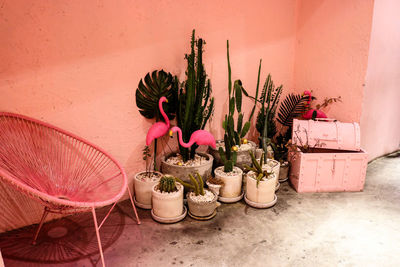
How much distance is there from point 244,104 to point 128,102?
1.58 m

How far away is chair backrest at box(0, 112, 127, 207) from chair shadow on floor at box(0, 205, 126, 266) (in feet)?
1.00

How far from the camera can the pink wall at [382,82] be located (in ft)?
10.9

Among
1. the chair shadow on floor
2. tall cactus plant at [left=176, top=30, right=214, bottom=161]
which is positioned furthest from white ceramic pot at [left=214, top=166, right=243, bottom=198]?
the chair shadow on floor

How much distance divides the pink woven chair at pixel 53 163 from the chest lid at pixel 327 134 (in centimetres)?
199

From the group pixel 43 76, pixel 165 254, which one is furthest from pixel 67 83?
pixel 165 254

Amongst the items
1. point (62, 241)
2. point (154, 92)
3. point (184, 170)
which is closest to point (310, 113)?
point (184, 170)

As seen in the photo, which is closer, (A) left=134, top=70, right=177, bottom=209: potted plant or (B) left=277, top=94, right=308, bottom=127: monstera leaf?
(A) left=134, top=70, right=177, bottom=209: potted plant

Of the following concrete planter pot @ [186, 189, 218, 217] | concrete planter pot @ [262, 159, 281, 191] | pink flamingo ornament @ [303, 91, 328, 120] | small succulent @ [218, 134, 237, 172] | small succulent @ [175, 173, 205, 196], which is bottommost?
concrete planter pot @ [186, 189, 218, 217]

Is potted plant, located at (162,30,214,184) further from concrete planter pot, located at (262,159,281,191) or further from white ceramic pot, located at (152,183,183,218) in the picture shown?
concrete planter pot, located at (262,159,281,191)

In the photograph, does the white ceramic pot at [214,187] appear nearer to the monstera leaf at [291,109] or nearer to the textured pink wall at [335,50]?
the monstera leaf at [291,109]

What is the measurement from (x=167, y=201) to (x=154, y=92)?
107 cm

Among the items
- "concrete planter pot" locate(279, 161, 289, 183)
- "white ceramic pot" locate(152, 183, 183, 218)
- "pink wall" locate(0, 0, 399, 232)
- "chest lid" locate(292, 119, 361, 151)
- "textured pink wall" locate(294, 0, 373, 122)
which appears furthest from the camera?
"concrete planter pot" locate(279, 161, 289, 183)

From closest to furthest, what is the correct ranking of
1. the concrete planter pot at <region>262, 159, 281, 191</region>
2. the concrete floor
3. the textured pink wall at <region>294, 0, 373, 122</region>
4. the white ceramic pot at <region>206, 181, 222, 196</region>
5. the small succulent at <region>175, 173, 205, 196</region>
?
1. the concrete floor
2. the small succulent at <region>175, 173, 205, 196</region>
3. the white ceramic pot at <region>206, 181, 222, 196</region>
4. the concrete planter pot at <region>262, 159, 281, 191</region>
5. the textured pink wall at <region>294, 0, 373, 122</region>

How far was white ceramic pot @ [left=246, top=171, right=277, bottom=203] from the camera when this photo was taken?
9.16 feet
